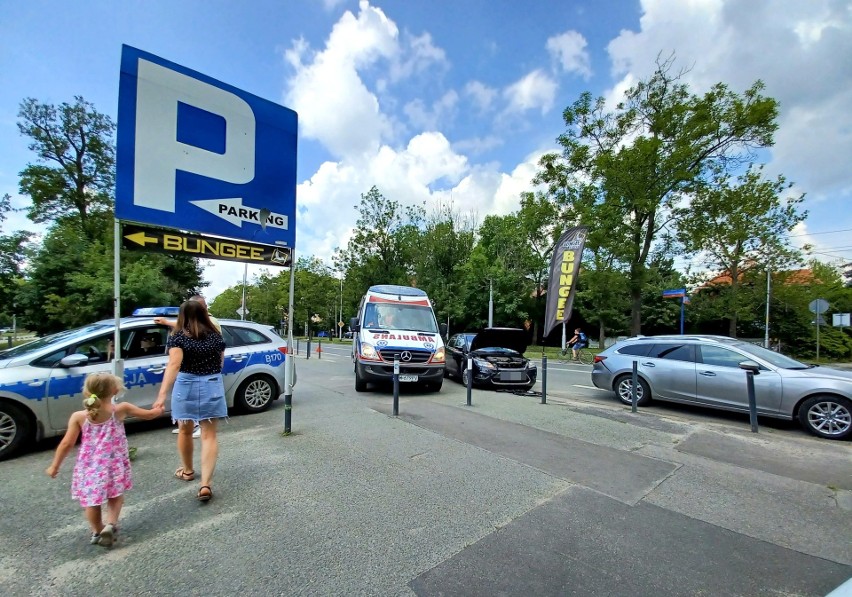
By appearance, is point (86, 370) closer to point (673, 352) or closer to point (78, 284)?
point (673, 352)

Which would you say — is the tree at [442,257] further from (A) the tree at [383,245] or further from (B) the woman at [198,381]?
(B) the woman at [198,381]

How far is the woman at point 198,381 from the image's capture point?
3.66m

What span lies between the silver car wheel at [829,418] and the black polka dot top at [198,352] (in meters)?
8.54

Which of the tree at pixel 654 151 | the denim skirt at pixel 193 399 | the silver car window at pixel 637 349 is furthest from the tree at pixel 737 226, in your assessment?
the denim skirt at pixel 193 399

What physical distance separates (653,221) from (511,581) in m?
25.0

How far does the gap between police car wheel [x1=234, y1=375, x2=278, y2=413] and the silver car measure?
23.5ft

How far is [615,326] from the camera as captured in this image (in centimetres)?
3853

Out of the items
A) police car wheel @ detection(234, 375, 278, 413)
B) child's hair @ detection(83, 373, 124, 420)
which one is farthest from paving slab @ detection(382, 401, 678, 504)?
child's hair @ detection(83, 373, 124, 420)

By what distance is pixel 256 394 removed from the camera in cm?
730

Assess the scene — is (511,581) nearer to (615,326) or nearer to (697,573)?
(697,573)

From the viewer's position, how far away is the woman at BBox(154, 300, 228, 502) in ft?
12.0

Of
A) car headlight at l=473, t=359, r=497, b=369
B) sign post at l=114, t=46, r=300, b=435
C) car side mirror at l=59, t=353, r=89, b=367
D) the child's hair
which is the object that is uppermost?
sign post at l=114, t=46, r=300, b=435

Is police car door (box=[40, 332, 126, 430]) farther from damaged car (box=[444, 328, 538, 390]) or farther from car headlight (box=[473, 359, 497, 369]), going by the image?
car headlight (box=[473, 359, 497, 369])

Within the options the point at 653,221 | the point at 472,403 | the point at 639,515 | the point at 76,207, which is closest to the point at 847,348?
the point at 653,221
